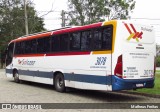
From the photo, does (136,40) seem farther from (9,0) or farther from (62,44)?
(9,0)

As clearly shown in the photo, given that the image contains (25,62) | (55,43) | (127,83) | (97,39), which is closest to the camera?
(127,83)

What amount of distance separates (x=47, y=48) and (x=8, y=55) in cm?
650

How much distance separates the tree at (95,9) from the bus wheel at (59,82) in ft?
94.9

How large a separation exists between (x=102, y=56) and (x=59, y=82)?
162 inches

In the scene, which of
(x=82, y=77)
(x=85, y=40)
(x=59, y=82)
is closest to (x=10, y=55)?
(x=59, y=82)

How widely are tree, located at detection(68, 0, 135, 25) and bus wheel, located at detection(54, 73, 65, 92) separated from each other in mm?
28915

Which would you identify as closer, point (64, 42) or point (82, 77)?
point (82, 77)

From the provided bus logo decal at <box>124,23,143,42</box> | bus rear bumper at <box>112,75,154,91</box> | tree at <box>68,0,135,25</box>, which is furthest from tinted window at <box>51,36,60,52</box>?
tree at <box>68,0,135,25</box>

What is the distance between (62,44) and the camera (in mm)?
16406

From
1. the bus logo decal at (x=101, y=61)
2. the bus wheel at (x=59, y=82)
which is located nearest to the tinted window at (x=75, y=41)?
the bus logo decal at (x=101, y=61)

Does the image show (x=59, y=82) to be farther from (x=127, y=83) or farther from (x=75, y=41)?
(x=127, y=83)

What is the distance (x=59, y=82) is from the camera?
16891 mm

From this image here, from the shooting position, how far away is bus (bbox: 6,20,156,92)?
42.5 ft

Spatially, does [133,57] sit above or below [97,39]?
below
